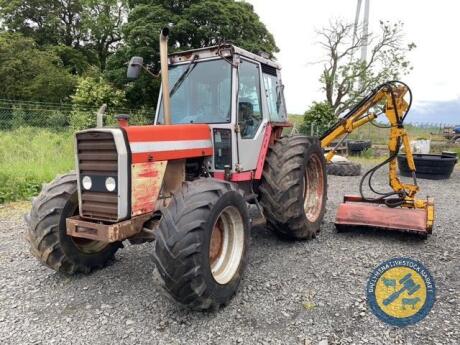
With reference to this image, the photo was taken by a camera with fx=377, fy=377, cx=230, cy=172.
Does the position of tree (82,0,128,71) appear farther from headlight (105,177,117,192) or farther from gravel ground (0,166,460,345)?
headlight (105,177,117,192)

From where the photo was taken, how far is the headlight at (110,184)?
120 inches

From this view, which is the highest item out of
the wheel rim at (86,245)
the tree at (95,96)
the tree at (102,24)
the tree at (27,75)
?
the tree at (102,24)

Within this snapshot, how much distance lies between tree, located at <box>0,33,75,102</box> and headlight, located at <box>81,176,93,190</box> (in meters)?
21.2

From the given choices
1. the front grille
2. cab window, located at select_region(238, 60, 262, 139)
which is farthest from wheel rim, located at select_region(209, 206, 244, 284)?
cab window, located at select_region(238, 60, 262, 139)

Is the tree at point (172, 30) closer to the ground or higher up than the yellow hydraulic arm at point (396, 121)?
higher up

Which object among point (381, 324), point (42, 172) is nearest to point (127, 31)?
point (42, 172)

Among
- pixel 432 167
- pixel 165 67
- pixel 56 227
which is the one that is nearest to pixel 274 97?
pixel 165 67

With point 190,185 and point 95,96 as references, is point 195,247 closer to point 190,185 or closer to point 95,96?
point 190,185

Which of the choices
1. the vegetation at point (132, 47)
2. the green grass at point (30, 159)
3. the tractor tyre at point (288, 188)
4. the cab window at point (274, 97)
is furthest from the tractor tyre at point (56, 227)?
the vegetation at point (132, 47)

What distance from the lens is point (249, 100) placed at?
172 inches

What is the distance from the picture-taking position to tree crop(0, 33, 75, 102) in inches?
843

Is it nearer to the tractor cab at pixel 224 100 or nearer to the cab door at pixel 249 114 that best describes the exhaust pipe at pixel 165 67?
the tractor cab at pixel 224 100

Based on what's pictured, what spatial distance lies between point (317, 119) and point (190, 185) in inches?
707

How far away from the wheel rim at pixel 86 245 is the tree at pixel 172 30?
16.0 m
